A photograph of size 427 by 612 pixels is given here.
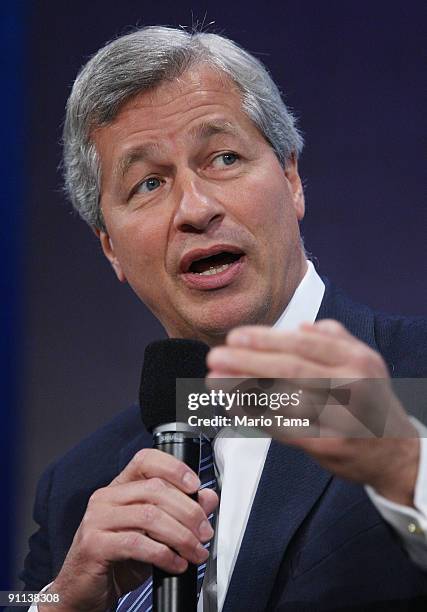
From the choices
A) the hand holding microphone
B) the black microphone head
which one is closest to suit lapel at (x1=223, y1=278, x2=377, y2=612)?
the hand holding microphone

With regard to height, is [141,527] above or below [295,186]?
below

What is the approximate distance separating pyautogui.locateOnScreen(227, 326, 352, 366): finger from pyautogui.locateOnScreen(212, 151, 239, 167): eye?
29.3 inches

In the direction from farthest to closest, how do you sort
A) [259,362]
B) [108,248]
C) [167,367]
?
[108,248]
[167,367]
[259,362]

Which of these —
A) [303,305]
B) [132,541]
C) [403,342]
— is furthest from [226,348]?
[303,305]

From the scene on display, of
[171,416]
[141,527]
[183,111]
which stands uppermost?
[183,111]

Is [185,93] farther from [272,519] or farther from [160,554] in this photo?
[160,554]

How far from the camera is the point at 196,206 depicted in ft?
4.28

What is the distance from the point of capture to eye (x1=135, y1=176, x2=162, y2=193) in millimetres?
1416

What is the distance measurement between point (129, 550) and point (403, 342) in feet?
1.69

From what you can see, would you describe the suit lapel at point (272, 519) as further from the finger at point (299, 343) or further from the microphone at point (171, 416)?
the finger at point (299, 343)

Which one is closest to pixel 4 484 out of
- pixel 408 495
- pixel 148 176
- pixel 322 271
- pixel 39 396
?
pixel 39 396

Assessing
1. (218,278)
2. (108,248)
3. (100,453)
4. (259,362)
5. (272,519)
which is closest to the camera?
(259,362)

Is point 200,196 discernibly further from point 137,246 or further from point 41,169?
point 41,169

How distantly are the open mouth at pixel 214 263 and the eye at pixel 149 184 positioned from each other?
0.17 m
